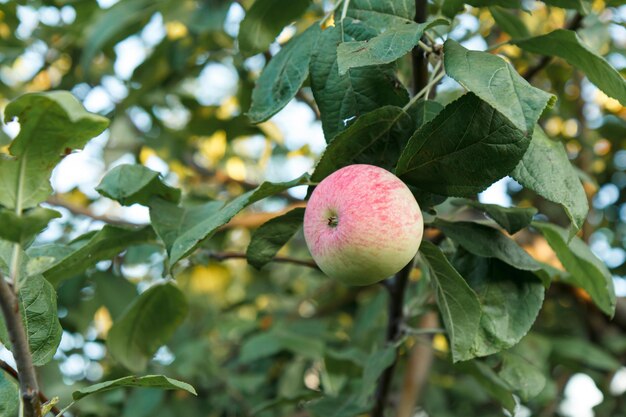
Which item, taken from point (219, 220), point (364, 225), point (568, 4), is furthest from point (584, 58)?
point (219, 220)

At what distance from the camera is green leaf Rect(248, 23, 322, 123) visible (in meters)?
0.89

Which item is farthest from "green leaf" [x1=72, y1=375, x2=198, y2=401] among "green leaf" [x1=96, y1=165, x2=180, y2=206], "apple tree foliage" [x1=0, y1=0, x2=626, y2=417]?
"green leaf" [x1=96, y1=165, x2=180, y2=206]

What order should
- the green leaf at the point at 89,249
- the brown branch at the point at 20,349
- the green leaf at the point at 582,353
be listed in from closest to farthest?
1. the brown branch at the point at 20,349
2. the green leaf at the point at 89,249
3. the green leaf at the point at 582,353

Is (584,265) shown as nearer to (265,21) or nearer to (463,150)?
(463,150)

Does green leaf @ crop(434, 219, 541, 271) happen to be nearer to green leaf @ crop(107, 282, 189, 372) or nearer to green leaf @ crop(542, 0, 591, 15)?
green leaf @ crop(542, 0, 591, 15)

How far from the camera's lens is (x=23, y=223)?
2.07 feet

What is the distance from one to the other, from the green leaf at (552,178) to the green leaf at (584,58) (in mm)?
94

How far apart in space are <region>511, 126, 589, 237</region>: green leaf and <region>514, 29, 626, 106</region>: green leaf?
9 cm

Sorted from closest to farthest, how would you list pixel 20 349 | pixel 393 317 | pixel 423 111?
pixel 20 349, pixel 423 111, pixel 393 317

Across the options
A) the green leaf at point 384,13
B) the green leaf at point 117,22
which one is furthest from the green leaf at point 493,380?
the green leaf at point 117,22

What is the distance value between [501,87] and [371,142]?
0.17 m

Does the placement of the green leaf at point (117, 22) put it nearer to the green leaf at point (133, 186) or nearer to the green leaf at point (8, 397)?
the green leaf at point (133, 186)

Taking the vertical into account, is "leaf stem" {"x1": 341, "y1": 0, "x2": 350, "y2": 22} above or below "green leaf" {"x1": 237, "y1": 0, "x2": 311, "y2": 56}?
above

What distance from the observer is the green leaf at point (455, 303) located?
0.83 m
